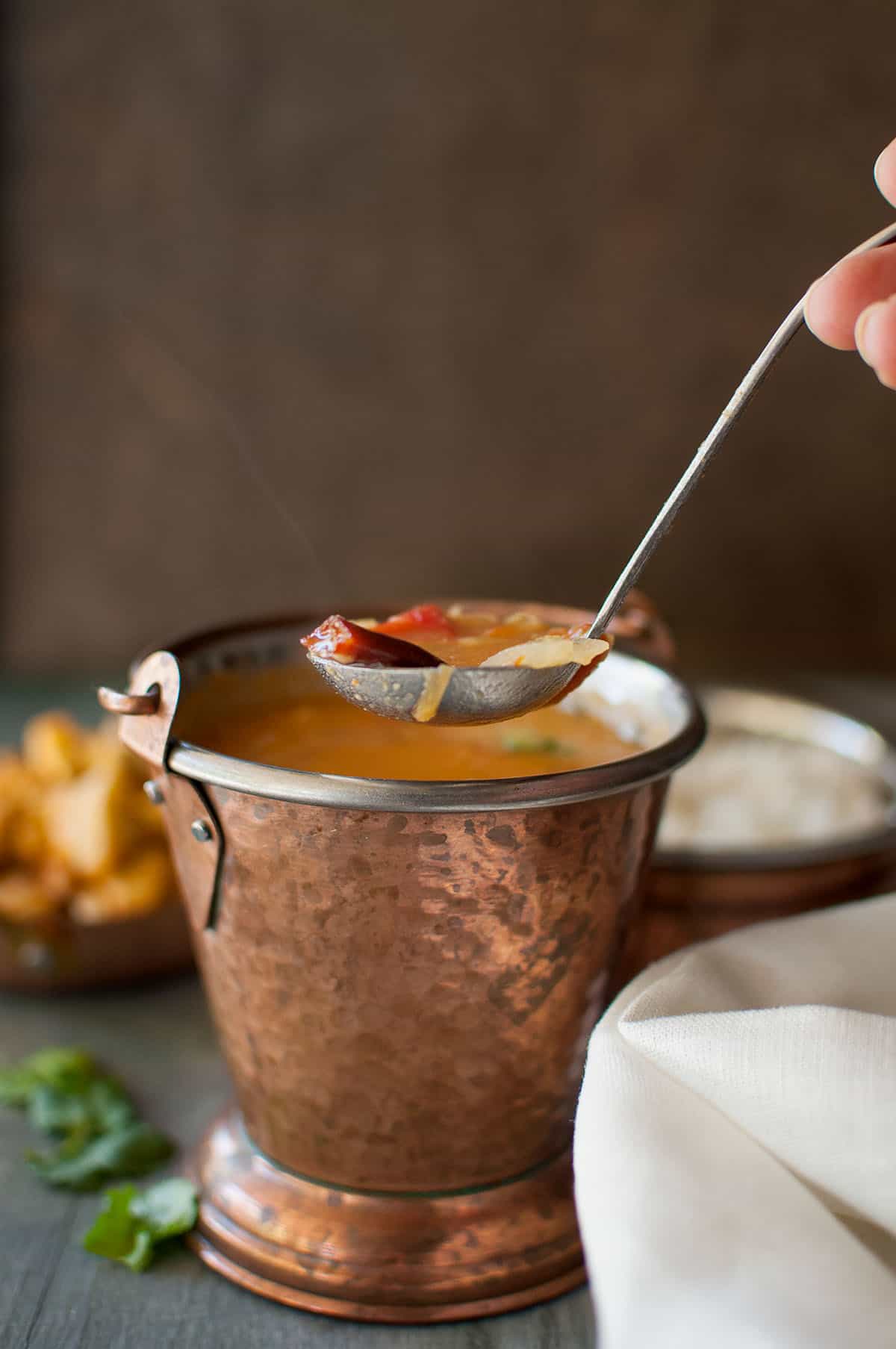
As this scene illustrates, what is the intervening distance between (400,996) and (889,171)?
72cm

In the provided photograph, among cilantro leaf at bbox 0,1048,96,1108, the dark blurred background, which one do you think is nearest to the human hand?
cilantro leaf at bbox 0,1048,96,1108

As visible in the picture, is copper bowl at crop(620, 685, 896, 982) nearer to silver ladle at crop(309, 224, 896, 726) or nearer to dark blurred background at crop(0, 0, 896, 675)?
silver ladle at crop(309, 224, 896, 726)

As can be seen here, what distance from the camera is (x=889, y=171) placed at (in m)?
0.88

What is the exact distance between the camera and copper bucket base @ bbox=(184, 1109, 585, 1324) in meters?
1.00

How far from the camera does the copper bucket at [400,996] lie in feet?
2.96

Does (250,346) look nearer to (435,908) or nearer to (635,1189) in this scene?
A: (435,908)

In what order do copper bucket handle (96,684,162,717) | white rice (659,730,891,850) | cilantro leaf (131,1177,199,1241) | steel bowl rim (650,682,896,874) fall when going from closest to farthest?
copper bucket handle (96,684,162,717), cilantro leaf (131,1177,199,1241), steel bowl rim (650,682,896,874), white rice (659,730,891,850)

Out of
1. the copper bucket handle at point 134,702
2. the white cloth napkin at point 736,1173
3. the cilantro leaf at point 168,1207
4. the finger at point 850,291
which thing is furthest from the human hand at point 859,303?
the cilantro leaf at point 168,1207

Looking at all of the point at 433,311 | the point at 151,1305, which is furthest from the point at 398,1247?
the point at 433,311

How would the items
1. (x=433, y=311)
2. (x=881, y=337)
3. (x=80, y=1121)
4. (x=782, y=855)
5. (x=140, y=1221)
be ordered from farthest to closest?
(x=433, y=311) → (x=782, y=855) → (x=80, y=1121) → (x=140, y=1221) → (x=881, y=337)

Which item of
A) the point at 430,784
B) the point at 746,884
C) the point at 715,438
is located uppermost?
the point at 715,438

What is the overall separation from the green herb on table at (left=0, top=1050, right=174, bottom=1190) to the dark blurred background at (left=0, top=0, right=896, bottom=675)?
1724 millimetres

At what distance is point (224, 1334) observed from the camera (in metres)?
0.97

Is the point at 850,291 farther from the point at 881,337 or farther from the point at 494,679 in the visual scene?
the point at 494,679
